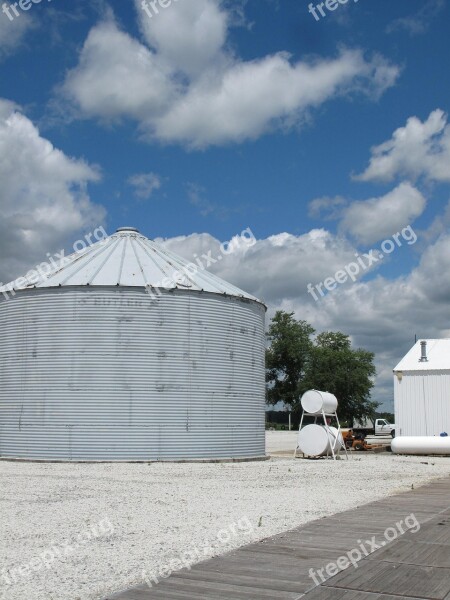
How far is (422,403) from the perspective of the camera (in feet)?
119

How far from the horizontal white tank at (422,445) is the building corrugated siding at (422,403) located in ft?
10.4

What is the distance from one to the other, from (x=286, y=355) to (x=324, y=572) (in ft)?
291

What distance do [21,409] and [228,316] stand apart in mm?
8179

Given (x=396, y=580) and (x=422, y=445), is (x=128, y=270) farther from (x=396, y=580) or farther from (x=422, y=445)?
(x=396, y=580)

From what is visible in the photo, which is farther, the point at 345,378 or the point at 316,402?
the point at 345,378

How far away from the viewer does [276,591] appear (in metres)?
7.25

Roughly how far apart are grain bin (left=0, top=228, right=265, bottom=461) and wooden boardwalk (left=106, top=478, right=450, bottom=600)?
44.8 ft

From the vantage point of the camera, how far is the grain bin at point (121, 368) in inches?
962

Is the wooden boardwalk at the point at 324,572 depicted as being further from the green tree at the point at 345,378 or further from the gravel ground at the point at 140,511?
the green tree at the point at 345,378

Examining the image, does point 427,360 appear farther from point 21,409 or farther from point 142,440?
point 21,409

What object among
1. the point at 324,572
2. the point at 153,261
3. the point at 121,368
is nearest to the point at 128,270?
the point at 153,261

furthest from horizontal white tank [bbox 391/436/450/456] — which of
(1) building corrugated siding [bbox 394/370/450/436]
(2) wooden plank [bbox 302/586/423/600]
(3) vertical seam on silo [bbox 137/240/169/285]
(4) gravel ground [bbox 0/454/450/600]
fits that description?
(2) wooden plank [bbox 302/586/423/600]

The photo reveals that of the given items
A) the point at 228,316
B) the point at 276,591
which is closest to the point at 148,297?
the point at 228,316

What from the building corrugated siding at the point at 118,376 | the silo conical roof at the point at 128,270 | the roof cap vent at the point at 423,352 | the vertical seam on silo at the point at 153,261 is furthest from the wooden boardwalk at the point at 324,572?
the roof cap vent at the point at 423,352
